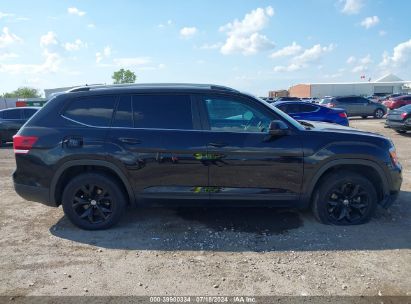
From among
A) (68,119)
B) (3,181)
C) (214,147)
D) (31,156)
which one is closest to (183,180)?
(214,147)

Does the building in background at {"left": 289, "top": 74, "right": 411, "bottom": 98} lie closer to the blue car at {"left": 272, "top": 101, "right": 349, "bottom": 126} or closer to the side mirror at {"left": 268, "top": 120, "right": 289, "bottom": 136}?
the blue car at {"left": 272, "top": 101, "right": 349, "bottom": 126}

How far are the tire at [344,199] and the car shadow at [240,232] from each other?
0.13m

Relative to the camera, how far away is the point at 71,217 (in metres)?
4.77

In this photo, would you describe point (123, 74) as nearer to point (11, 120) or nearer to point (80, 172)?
point (11, 120)

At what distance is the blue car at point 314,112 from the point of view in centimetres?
1373

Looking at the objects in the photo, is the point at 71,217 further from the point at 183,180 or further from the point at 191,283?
the point at 191,283

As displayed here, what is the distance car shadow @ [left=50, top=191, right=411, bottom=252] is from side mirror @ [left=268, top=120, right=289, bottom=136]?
129 centimetres

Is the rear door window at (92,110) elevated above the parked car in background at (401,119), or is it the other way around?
the rear door window at (92,110)

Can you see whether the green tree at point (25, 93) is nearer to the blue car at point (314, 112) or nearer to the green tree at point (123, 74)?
the green tree at point (123, 74)

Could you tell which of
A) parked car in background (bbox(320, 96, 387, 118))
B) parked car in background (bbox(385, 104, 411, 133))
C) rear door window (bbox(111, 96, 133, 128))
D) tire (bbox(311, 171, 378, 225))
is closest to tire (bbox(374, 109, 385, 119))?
parked car in background (bbox(320, 96, 387, 118))

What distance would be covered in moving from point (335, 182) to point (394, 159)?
0.91 meters

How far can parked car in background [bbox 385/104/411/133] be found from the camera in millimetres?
14367

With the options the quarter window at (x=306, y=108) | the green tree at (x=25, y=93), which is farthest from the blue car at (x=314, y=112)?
the green tree at (x=25, y=93)

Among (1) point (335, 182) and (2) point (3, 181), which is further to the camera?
(2) point (3, 181)
